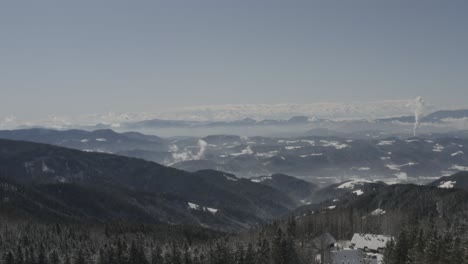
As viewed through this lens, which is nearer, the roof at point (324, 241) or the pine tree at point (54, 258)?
the pine tree at point (54, 258)

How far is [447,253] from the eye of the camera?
88750 mm

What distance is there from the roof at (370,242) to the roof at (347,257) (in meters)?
15.8

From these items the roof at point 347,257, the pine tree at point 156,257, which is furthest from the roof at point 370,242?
the pine tree at point 156,257

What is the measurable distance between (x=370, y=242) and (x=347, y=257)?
81.9ft

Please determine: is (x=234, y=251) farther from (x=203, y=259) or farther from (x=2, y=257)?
(x=2, y=257)

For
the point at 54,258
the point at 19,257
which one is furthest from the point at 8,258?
the point at 54,258

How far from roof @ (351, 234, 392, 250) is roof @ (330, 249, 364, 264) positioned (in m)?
15.8

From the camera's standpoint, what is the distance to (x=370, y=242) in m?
162

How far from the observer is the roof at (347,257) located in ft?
443

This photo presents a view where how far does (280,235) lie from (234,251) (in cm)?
1143

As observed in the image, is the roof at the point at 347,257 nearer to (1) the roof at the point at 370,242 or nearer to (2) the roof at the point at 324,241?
(2) the roof at the point at 324,241

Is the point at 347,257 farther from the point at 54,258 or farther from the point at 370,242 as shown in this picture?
the point at 54,258

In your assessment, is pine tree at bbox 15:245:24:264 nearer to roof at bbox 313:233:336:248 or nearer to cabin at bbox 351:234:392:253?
roof at bbox 313:233:336:248

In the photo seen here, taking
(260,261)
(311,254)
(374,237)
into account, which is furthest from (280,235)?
(374,237)
